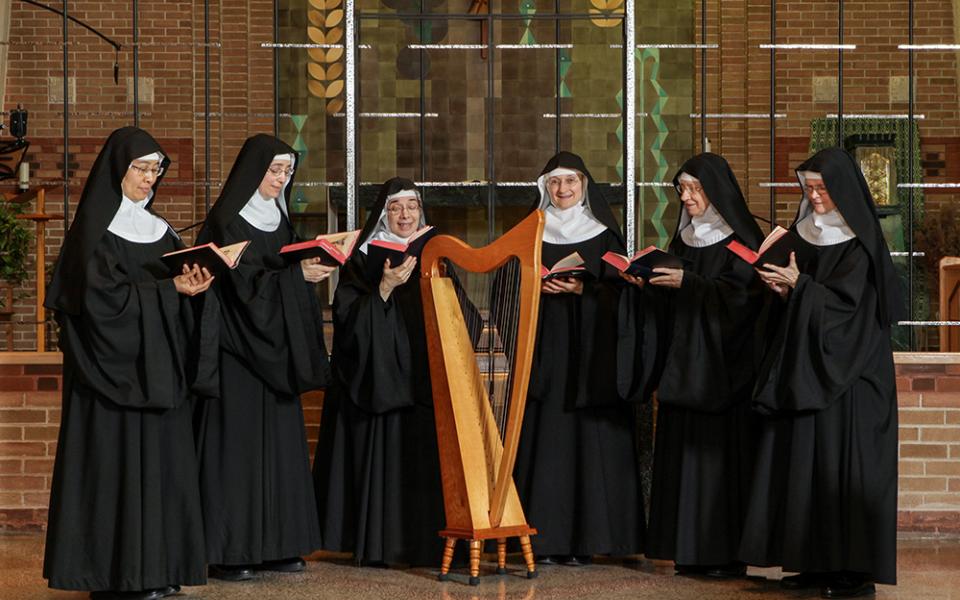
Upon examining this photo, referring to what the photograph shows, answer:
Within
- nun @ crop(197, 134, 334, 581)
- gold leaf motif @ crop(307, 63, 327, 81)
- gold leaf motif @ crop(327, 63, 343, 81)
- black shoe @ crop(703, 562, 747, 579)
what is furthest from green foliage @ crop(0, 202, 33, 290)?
black shoe @ crop(703, 562, 747, 579)

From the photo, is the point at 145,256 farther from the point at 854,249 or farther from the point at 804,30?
the point at 804,30

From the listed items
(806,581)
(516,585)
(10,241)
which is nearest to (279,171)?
(516,585)

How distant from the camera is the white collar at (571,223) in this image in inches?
254

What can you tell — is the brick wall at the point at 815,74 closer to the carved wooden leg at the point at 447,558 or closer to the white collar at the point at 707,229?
the white collar at the point at 707,229

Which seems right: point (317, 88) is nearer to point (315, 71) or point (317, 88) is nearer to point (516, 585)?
point (315, 71)

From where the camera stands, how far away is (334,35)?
14023mm

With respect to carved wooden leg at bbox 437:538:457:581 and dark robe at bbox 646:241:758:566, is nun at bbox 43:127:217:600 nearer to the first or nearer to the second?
carved wooden leg at bbox 437:538:457:581

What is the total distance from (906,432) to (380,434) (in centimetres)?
295

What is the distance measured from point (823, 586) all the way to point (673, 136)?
934 cm

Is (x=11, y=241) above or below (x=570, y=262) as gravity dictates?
above

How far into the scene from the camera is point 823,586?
18.9 feet

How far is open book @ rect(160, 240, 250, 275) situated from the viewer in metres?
5.37

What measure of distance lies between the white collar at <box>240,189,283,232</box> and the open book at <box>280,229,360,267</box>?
349 mm

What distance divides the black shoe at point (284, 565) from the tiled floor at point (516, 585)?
0.05m
